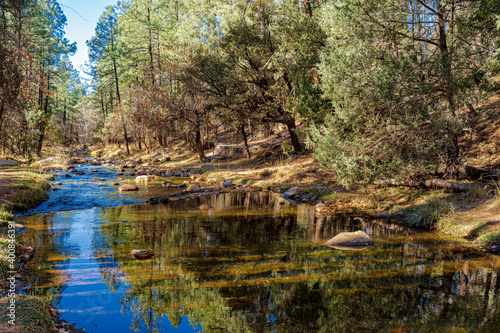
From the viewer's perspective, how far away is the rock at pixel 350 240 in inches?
274

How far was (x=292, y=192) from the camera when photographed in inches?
503

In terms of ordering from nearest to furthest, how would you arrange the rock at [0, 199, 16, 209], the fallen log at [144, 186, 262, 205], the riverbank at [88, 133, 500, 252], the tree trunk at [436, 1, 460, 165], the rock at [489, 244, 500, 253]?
the rock at [489, 244, 500, 253]
the riverbank at [88, 133, 500, 252]
the tree trunk at [436, 1, 460, 165]
the rock at [0, 199, 16, 209]
the fallen log at [144, 186, 262, 205]

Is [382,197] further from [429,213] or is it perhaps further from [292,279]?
[292,279]

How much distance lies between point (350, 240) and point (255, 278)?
2.90 m

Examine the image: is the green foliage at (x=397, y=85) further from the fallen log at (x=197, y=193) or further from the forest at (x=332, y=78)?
the fallen log at (x=197, y=193)

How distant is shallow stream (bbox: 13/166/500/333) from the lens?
12.9ft

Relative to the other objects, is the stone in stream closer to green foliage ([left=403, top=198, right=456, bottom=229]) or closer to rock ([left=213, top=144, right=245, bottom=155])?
green foliage ([left=403, top=198, right=456, bottom=229])

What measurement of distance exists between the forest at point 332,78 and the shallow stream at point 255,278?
282 cm

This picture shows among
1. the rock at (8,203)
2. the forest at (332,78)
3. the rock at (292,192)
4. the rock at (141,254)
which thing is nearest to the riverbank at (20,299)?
the rock at (8,203)

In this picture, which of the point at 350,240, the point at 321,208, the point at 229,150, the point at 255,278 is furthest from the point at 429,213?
the point at 229,150

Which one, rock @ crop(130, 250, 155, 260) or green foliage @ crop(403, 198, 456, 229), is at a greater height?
green foliage @ crop(403, 198, 456, 229)

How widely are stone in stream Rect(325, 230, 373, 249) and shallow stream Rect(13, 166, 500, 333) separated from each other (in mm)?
228

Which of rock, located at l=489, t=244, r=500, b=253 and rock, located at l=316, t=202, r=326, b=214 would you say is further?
rock, located at l=316, t=202, r=326, b=214

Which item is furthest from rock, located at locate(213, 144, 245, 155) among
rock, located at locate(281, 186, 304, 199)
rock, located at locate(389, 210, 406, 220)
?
rock, located at locate(389, 210, 406, 220)
